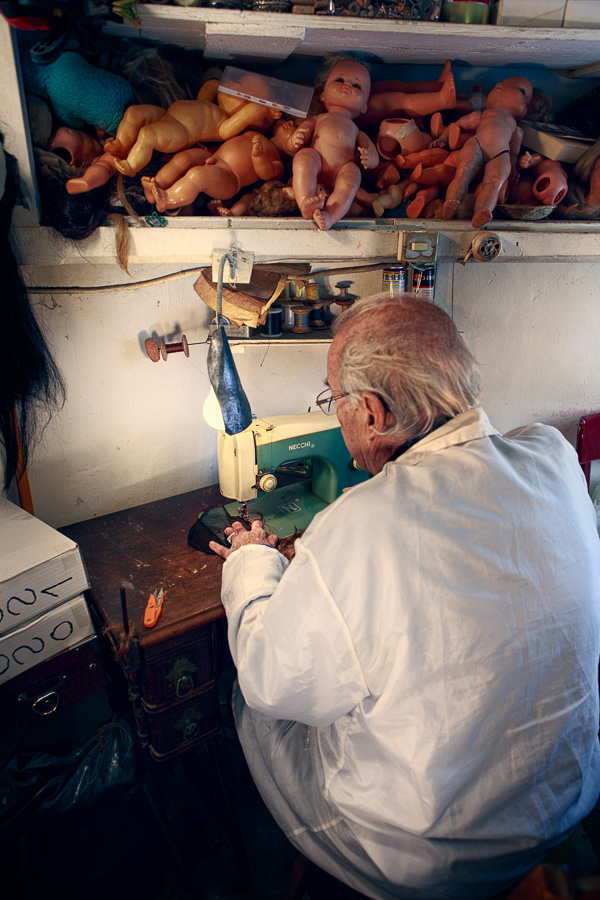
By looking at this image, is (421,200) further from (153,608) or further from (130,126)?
(153,608)

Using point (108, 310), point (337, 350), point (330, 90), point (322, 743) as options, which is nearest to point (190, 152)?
point (330, 90)

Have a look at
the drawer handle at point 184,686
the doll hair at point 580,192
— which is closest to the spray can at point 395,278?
the doll hair at point 580,192

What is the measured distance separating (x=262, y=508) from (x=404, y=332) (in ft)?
3.37

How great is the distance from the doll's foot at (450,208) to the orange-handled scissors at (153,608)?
1.42m

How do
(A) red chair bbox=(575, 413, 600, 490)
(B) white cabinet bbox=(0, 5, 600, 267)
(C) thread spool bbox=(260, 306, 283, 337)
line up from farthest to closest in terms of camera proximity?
1. (A) red chair bbox=(575, 413, 600, 490)
2. (C) thread spool bbox=(260, 306, 283, 337)
3. (B) white cabinet bbox=(0, 5, 600, 267)

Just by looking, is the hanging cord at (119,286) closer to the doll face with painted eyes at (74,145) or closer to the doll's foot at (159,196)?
the doll's foot at (159,196)

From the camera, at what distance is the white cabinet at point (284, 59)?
134cm

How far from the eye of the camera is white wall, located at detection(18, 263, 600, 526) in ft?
6.09

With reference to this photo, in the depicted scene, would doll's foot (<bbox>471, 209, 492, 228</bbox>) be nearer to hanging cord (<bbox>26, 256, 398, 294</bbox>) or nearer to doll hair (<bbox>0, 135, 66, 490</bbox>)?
hanging cord (<bbox>26, 256, 398, 294</bbox>)

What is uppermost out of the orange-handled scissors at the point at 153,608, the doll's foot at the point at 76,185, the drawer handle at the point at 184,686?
the doll's foot at the point at 76,185

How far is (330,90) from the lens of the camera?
5.06 ft

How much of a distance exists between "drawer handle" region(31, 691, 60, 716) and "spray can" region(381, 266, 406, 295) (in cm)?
158

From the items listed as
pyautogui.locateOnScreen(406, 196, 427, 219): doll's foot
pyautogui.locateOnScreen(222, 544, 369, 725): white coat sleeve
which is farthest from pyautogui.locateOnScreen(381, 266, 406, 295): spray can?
pyautogui.locateOnScreen(222, 544, 369, 725): white coat sleeve

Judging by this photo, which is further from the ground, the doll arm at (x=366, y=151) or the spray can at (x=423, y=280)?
the doll arm at (x=366, y=151)
